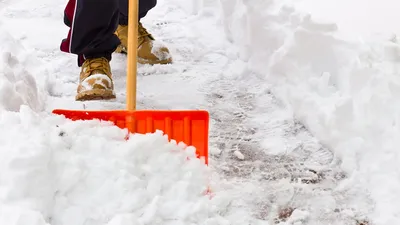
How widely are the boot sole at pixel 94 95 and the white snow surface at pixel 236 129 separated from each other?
0.04 metres

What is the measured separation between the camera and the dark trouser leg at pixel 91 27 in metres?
2.22

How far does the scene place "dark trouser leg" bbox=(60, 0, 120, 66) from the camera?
7.29ft

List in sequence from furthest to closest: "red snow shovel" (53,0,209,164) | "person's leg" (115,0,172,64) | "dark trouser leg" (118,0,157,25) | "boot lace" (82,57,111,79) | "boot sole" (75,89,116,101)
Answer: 1. "person's leg" (115,0,172,64)
2. "dark trouser leg" (118,0,157,25)
3. "boot lace" (82,57,111,79)
4. "boot sole" (75,89,116,101)
5. "red snow shovel" (53,0,209,164)

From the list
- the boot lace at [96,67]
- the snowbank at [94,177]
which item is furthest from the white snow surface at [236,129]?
the boot lace at [96,67]

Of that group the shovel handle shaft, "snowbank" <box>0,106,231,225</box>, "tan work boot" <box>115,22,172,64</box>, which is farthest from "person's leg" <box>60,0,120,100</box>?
"snowbank" <box>0,106,231,225</box>

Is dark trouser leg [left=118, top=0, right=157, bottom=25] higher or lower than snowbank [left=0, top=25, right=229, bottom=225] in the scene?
higher

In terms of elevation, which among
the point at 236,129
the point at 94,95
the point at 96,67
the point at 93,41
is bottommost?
the point at 236,129

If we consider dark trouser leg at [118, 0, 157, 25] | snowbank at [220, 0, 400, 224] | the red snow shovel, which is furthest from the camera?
dark trouser leg at [118, 0, 157, 25]

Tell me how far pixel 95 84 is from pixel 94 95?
0.17 ft

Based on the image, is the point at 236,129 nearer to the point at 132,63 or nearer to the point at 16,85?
the point at 132,63

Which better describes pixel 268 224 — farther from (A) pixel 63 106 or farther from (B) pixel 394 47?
(A) pixel 63 106

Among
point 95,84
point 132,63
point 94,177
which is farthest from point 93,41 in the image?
point 94,177

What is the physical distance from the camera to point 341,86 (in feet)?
6.75

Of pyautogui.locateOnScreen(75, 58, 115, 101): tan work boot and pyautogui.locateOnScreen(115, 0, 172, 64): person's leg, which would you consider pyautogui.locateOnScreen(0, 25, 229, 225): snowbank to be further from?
pyautogui.locateOnScreen(115, 0, 172, 64): person's leg
